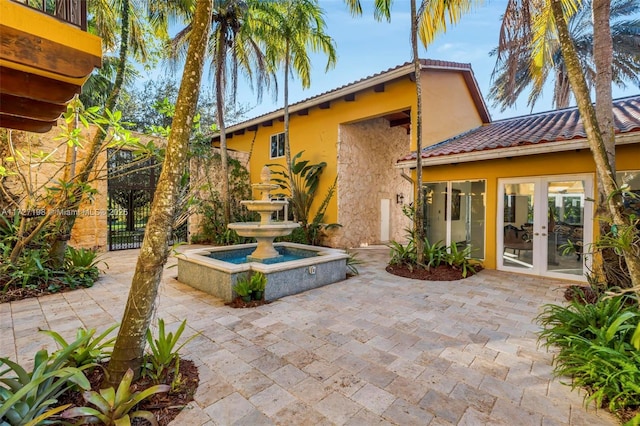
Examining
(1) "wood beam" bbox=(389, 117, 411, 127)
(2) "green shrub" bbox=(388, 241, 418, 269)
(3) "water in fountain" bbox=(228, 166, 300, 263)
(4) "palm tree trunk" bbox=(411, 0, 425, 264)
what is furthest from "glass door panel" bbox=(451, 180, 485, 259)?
(1) "wood beam" bbox=(389, 117, 411, 127)

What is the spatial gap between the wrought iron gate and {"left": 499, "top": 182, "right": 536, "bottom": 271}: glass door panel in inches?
420

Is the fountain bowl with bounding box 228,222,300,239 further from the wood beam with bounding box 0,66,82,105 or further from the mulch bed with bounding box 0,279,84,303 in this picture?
the wood beam with bounding box 0,66,82,105

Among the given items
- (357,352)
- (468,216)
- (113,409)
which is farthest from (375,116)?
(113,409)

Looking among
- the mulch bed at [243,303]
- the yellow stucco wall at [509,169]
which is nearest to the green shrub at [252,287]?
the mulch bed at [243,303]

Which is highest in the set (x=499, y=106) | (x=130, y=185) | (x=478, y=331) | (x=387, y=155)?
(x=499, y=106)

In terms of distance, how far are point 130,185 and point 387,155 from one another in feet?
34.9

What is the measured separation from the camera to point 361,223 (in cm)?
1212

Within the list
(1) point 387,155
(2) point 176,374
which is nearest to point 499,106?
(1) point 387,155

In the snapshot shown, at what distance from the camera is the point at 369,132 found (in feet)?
40.3

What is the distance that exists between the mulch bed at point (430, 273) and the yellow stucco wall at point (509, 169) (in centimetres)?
142

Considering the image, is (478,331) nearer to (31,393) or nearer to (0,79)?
(31,393)

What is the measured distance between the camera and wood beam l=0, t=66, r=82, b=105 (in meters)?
2.04

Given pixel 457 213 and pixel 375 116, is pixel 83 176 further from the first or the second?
pixel 457 213

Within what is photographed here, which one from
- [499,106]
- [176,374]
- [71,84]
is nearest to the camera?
[71,84]
